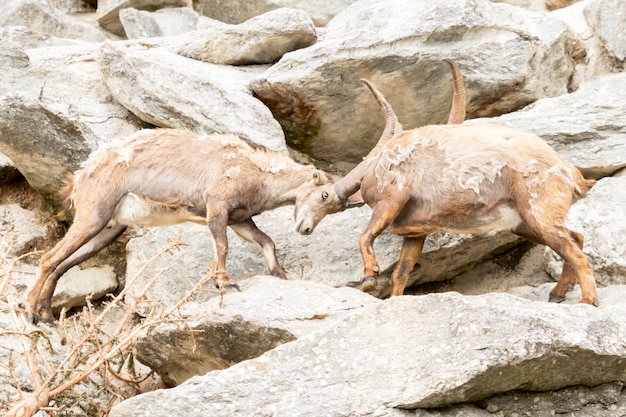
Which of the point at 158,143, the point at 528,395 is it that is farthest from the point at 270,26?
the point at 528,395

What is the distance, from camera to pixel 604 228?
23.2ft

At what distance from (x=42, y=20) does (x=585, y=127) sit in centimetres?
825

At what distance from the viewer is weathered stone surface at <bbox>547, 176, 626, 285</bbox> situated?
6.90 m

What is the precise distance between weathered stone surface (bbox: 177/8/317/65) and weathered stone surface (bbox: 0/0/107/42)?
3.76 meters

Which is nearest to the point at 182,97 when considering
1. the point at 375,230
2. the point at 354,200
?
the point at 354,200

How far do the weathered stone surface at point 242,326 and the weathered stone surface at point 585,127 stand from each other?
8.81ft

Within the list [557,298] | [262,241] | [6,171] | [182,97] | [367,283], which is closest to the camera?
[557,298]

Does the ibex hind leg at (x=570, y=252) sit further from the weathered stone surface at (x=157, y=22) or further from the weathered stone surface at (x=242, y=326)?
the weathered stone surface at (x=157, y=22)

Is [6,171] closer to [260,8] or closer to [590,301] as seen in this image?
[260,8]

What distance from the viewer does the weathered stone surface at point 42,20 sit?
1269cm

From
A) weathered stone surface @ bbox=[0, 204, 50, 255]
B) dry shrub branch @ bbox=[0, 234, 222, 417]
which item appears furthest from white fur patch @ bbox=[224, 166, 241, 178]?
weathered stone surface @ bbox=[0, 204, 50, 255]

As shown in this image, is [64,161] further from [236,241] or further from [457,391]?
[457,391]

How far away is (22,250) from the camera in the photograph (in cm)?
821

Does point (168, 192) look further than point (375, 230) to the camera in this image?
Yes
